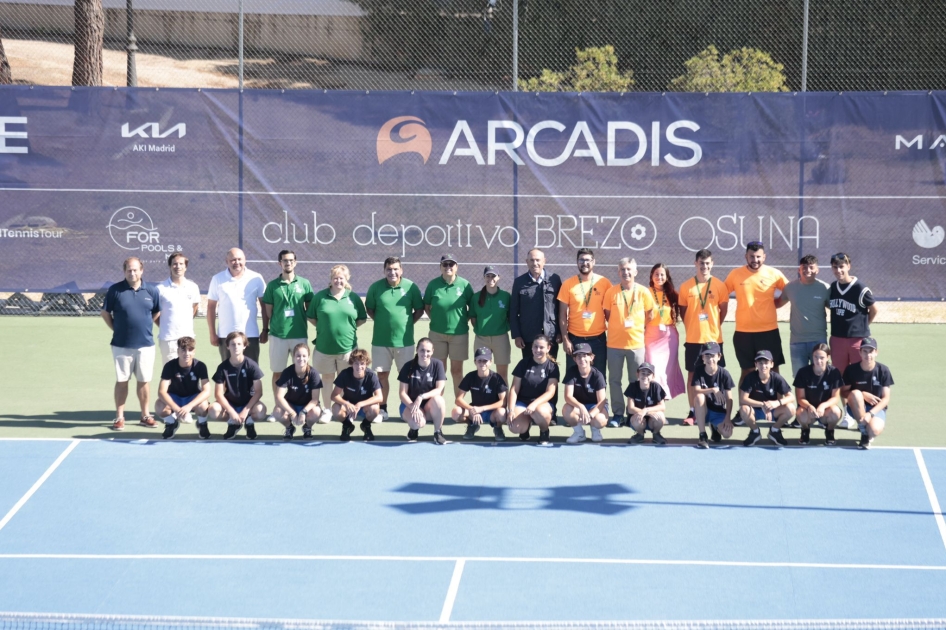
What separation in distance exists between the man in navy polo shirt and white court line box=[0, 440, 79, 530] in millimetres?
763

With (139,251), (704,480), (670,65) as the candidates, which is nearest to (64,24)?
(670,65)

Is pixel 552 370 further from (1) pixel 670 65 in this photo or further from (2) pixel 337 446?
(1) pixel 670 65

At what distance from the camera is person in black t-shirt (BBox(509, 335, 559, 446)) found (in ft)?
35.3

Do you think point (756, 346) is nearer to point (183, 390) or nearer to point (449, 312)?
point (449, 312)

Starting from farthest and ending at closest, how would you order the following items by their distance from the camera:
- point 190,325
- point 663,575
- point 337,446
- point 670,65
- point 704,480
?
point 670,65
point 190,325
point 337,446
point 704,480
point 663,575

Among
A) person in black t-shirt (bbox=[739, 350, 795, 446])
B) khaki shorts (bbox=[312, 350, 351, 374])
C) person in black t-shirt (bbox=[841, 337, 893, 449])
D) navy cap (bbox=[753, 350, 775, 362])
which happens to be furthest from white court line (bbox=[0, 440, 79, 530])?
person in black t-shirt (bbox=[841, 337, 893, 449])

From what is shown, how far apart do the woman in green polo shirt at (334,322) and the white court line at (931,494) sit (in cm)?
546

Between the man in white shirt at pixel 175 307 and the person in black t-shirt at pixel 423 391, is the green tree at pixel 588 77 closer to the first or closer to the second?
the man in white shirt at pixel 175 307

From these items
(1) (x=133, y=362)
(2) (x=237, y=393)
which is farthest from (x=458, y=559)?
(1) (x=133, y=362)

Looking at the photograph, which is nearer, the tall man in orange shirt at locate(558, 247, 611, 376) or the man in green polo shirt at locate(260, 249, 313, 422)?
the tall man in orange shirt at locate(558, 247, 611, 376)

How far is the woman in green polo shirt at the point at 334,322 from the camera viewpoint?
1138 cm

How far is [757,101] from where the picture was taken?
1539cm

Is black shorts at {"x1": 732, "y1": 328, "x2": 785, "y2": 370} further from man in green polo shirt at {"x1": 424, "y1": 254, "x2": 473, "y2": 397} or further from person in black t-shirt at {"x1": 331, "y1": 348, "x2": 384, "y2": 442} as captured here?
person in black t-shirt at {"x1": 331, "y1": 348, "x2": 384, "y2": 442}

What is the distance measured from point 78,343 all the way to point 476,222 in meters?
5.59
